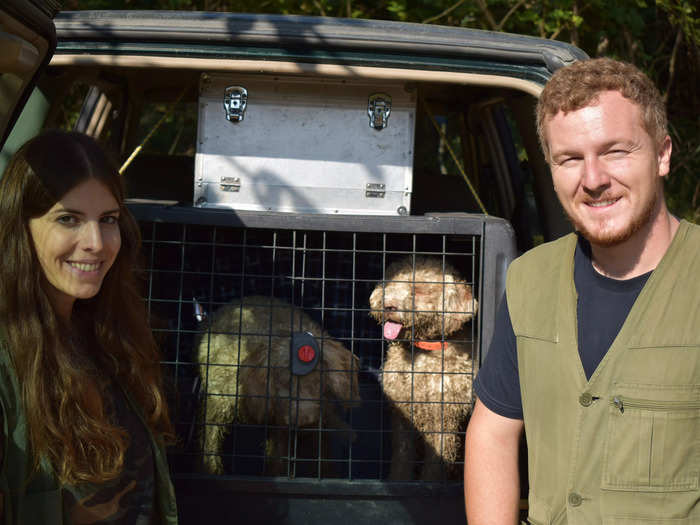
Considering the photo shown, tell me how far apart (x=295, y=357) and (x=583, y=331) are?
978mm

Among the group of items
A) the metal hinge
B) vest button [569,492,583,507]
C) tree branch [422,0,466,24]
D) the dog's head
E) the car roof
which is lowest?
vest button [569,492,583,507]

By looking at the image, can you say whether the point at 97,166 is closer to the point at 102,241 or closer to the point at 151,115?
the point at 102,241

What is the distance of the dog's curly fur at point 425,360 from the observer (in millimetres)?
2492

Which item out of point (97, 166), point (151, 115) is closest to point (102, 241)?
point (97, 166)

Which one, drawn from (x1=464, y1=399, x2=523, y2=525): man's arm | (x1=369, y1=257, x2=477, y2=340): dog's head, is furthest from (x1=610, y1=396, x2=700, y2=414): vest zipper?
(x1=369, y1=257, x2=477, y2=340): dog's head

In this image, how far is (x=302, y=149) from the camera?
2438 millimetres

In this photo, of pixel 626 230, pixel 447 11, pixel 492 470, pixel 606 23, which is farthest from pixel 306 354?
pixel 606 23

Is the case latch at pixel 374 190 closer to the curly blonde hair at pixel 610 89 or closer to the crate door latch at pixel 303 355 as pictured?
the crate door latch at pixel 303 355

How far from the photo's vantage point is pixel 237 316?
2660 mm

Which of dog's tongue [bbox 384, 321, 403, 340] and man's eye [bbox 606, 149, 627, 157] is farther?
dog's tongue [bbox 384, 321, 403, 340]

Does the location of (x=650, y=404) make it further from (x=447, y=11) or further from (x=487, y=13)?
(x=487, y=13)

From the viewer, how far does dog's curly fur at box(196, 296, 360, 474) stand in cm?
246

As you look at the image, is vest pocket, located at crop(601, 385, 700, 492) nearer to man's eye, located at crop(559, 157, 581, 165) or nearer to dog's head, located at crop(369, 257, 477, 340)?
man's eye, located at crop(559, 157, 581, 165)

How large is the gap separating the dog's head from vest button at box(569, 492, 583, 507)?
88 centimetres
